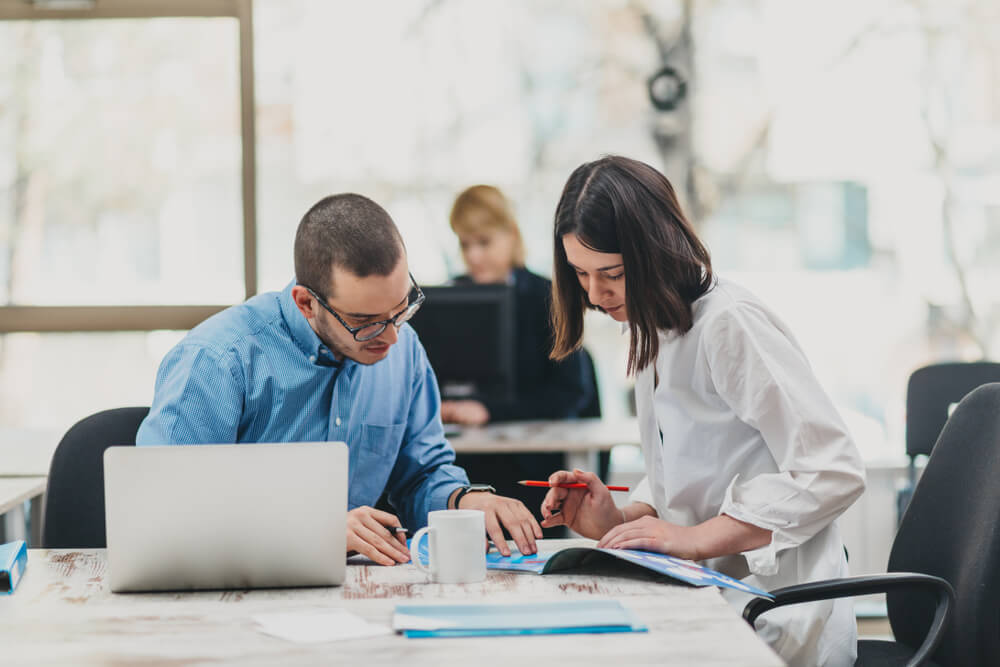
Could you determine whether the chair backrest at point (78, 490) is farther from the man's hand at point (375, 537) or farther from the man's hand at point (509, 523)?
the man's hand at point (509, 523)

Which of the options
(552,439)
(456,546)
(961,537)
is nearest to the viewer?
(456,546)

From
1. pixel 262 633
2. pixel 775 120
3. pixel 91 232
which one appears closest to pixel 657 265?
pixel 262 633

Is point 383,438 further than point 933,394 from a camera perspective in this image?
No

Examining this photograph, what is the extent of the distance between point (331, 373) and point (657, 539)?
667mm

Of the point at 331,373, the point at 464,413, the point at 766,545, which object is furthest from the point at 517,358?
the point at 766,545

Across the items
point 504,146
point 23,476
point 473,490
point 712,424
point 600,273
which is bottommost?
point 23,476

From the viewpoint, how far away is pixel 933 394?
9.89 ft

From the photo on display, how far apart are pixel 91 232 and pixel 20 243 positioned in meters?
0.33

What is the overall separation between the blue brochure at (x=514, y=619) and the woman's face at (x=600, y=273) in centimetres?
63

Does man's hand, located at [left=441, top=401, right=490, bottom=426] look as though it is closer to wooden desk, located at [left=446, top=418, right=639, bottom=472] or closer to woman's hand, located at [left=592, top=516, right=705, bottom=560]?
wooden desk, located at [left=446, top=418, right=639, bottom=472]

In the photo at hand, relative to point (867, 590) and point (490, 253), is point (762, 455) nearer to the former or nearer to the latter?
point (867, 590)

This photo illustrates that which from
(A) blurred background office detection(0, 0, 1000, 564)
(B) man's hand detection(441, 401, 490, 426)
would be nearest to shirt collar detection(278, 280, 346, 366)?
(B) man's hand detection(441, 401, 490, 426)

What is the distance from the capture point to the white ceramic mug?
1442 mm

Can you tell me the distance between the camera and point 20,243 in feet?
15.2
